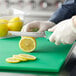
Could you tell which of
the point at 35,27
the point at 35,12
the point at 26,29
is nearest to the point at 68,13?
Result: the point at 35,27

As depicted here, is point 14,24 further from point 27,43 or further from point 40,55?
point 40,55

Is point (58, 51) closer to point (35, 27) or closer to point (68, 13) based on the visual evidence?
point (35, 27)

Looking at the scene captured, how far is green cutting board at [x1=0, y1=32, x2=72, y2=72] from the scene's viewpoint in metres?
1.01

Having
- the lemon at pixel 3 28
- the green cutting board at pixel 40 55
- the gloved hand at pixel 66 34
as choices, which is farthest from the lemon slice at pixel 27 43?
the lemon at pixel 3 28

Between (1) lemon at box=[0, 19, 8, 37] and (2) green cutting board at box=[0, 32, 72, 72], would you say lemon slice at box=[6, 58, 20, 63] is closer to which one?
(2) green cutting board at box=[0, 32, 72, 72]

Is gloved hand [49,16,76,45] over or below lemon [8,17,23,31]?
below

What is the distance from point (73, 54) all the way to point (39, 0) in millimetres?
2491

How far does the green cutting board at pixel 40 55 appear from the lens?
101cm

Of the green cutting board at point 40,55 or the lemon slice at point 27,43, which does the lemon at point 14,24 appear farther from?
the lemon slice at point 27,43

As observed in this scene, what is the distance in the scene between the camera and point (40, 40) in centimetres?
156

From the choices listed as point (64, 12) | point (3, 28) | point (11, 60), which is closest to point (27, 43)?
point (11, 60)

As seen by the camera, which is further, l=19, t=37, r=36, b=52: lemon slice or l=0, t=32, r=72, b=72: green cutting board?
l=19, t=37, r=36, b=52: lemon slice

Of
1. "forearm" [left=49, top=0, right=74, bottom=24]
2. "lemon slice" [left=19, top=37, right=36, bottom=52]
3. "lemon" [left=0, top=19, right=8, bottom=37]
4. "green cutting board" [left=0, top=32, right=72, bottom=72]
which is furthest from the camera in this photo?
"forearm" [left=49, top=0, right=74, bottom=24]

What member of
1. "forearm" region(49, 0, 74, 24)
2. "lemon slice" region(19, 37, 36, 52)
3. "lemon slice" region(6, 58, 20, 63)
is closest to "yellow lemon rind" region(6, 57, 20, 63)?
"lemon slice" region(6, 58, 20, 63)
